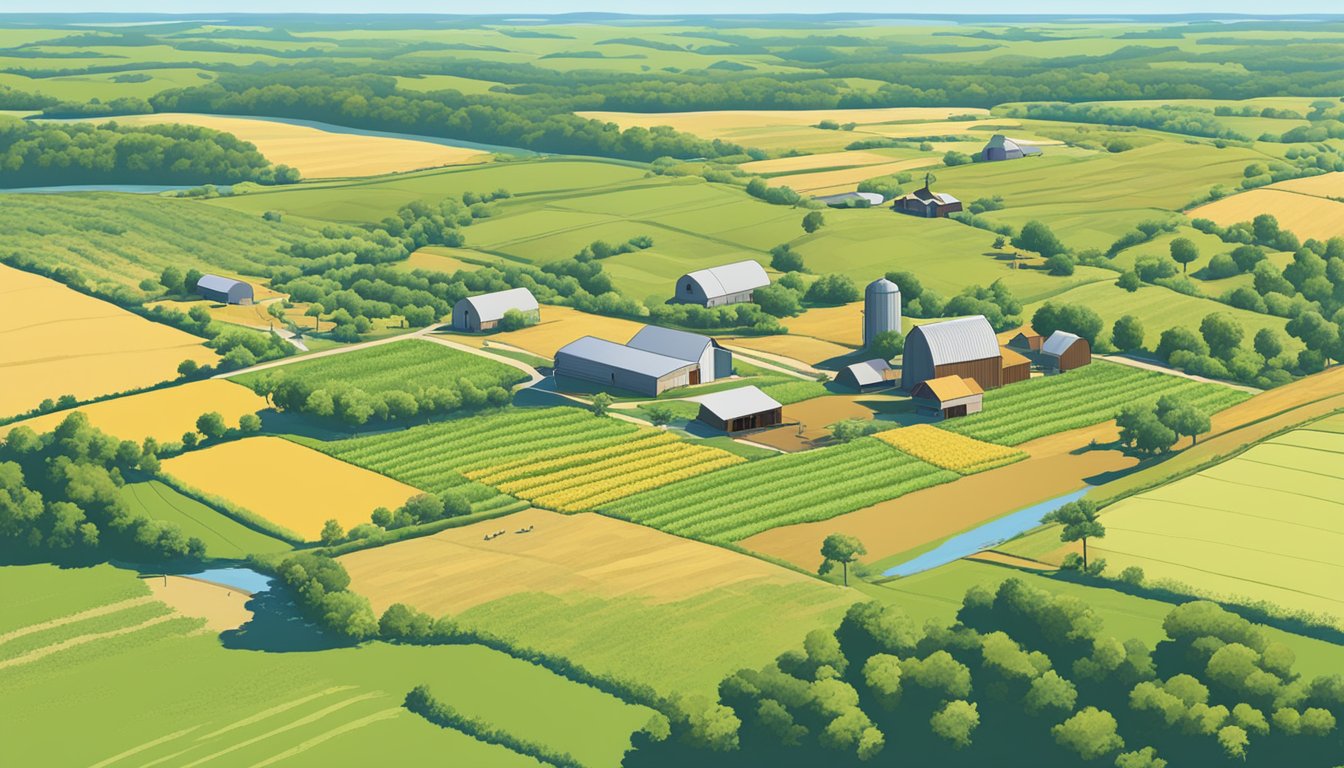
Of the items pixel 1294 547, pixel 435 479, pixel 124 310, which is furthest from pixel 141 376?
pixel 1294 547

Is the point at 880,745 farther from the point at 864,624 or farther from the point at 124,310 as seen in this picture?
the point at 124,310

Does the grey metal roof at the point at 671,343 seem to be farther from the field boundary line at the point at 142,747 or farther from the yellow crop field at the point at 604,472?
the field boundary line at the point at 142,747

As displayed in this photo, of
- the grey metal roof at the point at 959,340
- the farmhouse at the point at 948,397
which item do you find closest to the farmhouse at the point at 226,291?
the grey metal roof at the point at 959,340

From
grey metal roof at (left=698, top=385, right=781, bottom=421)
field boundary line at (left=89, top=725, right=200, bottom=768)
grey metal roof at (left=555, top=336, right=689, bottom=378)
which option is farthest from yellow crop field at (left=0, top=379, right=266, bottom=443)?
field boundary line at (left=89, top=725, right=200, bottom=768)

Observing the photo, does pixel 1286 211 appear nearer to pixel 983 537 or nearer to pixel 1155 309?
pixel 1155 309

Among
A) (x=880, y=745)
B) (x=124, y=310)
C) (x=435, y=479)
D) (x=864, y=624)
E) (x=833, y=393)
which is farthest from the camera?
(x=124, y=310)

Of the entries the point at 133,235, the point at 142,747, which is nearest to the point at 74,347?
the point at 133,235
